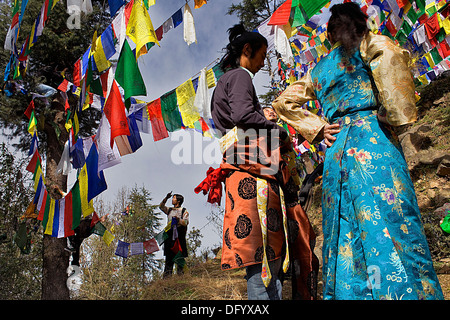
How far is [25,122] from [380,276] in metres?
9.12

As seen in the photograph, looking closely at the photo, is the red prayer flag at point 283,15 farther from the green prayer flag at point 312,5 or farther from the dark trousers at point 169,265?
the dark trousers at point 169,265

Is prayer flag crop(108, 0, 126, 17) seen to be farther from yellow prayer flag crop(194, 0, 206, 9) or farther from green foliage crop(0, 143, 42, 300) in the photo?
green foliage crop(0, 143, 42, 300)

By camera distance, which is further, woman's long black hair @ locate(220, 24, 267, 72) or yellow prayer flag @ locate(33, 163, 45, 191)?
yellow prayer flag @ locate(33, 163, 45, 191)

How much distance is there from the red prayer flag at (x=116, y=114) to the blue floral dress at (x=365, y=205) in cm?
212

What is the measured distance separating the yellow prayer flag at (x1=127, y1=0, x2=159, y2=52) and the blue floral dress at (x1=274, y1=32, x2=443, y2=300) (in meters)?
2.02

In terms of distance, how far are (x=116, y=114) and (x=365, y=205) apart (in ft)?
8.75

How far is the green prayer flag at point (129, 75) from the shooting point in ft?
10.2

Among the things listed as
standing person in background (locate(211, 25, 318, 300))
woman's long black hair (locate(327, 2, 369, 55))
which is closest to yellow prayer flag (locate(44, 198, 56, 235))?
standing person in background (locate(211, 25, 318, 300))

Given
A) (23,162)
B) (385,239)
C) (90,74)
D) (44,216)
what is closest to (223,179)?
(385,239)

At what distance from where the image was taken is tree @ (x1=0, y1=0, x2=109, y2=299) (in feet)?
22.3

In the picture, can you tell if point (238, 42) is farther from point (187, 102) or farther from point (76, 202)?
point (76, 202)

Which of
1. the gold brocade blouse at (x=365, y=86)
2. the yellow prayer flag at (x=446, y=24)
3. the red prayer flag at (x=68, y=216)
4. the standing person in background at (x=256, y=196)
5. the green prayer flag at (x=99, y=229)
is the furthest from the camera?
the green prayer flag at (x=99, y=229)

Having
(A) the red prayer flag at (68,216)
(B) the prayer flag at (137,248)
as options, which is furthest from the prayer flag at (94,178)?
(B) the prayer flag at (137,248)
